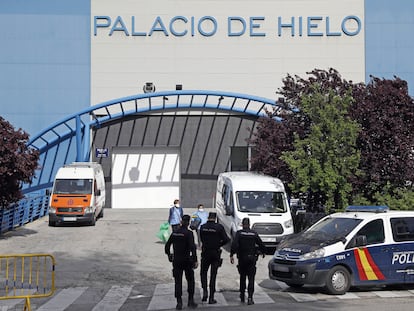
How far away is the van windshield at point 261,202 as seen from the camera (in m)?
19.9

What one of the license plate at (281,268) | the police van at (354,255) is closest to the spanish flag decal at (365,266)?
the police van at (354,255)

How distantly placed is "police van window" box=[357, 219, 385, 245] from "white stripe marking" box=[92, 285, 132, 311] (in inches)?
196

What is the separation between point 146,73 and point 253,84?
231 inches

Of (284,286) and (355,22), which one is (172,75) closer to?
(355,22)

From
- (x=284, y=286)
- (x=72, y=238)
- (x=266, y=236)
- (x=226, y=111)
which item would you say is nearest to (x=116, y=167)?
(x=226, y=111)

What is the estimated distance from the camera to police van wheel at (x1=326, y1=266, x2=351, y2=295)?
41.5ft

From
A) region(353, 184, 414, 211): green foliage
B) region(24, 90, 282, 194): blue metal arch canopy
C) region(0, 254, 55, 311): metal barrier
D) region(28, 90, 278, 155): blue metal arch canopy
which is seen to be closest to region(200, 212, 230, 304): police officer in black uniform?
region(0, 254, 55, 311): metal barrier

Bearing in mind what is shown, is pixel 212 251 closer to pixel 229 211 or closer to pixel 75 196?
pixel 229 211

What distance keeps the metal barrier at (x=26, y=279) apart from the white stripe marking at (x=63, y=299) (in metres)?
0.21

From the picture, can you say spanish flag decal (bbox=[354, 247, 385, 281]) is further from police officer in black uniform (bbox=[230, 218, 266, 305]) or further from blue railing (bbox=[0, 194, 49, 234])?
blue railing (bbox=[0, 194, 49, 234])

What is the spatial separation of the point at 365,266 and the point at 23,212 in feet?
57.5

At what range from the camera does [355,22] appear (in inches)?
1405

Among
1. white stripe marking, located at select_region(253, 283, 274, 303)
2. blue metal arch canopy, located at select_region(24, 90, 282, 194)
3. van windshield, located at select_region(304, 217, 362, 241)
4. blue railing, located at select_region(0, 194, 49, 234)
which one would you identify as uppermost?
blue metal arch canopy, located at select_region(24, 90, 282, 194)

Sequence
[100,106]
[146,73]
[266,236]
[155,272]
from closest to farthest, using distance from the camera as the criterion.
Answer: [155,272]
[266,236]
[100,106]
[146,73]
